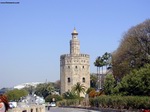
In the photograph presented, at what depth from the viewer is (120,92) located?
2222 inches

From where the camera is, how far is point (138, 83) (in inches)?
1922

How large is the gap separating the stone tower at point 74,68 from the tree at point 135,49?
5590cm

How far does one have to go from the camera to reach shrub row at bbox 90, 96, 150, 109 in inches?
1655

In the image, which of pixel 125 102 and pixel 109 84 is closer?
pixel 125 102

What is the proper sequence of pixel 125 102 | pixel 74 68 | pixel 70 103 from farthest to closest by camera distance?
pixel 74 68
pixel 70 103
pixel 125 102

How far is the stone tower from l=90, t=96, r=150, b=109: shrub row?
54479 millimetres

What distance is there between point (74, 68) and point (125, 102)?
7408 centimetres

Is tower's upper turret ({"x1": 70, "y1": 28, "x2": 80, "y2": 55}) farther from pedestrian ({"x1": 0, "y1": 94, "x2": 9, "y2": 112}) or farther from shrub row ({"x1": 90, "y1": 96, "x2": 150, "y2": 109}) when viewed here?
pedestrian ({"x1": 0, "y1": 94, "x2": 9, "y2": 112})

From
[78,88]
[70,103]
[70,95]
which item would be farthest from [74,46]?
[70,103]

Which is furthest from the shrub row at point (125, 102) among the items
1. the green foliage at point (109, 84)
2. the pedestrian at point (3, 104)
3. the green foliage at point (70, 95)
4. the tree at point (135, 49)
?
the green foliage at point (70, 95)

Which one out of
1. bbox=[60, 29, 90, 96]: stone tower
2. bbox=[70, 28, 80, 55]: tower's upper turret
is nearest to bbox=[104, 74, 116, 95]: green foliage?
bbox=[60, 29, 90, 96]: stone tower

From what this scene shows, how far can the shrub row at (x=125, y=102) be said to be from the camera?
42.0 m

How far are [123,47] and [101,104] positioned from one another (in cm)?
895

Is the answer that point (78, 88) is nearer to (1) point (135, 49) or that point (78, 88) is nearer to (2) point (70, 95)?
(2) point (70, 95)
